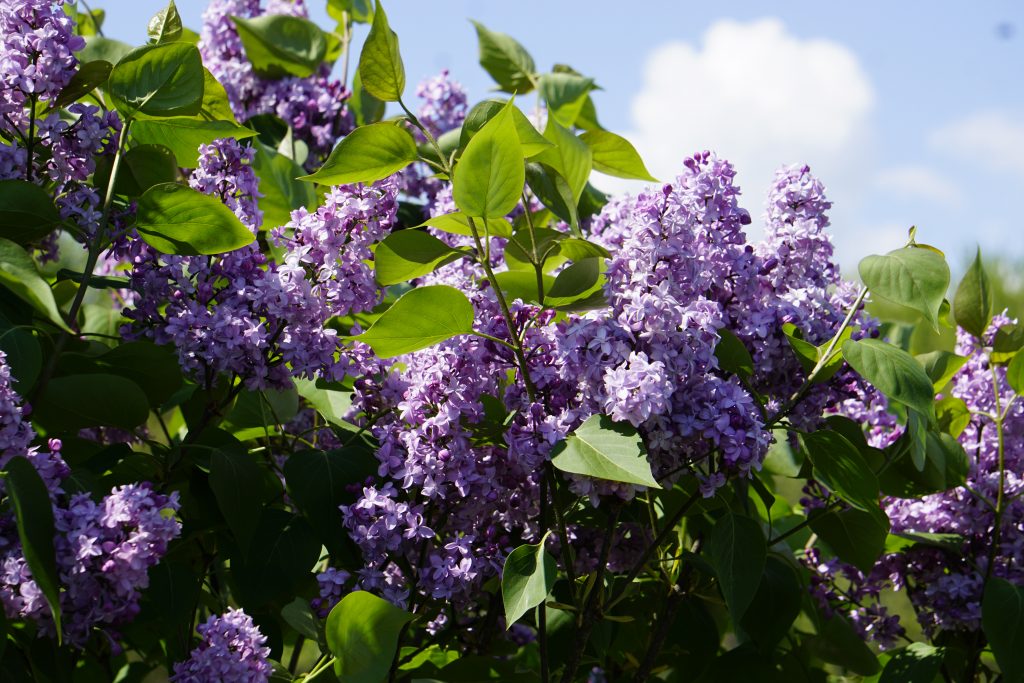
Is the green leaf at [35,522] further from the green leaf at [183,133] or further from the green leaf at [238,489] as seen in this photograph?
the green leaf at [183,133]

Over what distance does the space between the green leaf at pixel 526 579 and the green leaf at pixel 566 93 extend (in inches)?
40.1

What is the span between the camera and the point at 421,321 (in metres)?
1.04

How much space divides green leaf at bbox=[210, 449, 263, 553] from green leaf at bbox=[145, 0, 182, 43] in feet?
1.86

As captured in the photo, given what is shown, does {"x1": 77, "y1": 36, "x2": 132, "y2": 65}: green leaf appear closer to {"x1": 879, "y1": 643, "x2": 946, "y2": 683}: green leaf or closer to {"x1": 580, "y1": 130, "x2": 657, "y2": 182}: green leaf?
{"x1": 580, "y1": 130, "x2": 657, "y2": 182}: green leaf

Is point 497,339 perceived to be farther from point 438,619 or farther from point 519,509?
point 438,619

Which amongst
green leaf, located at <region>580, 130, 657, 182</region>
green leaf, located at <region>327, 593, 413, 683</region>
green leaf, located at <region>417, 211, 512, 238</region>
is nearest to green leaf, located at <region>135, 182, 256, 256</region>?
green leaf, located at <region>417, 211, 512, 238</region>

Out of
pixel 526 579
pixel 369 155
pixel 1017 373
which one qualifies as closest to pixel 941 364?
pixel 1017 373

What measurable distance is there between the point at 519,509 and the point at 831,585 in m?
0.79

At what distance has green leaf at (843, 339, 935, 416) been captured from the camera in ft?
3.52

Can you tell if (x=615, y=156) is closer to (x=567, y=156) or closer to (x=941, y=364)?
(x=567, y=156)

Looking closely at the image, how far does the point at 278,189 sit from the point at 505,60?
65cm

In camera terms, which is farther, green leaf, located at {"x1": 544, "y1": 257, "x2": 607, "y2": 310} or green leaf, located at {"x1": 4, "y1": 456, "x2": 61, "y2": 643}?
green leaf, located at {"x1": 544, "y1": 257, "x2": 607, "y2": 310}

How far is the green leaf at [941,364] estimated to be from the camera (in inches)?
56.4

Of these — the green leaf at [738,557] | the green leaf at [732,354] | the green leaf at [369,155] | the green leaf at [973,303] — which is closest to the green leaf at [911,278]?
the green leaf at [732,354]
